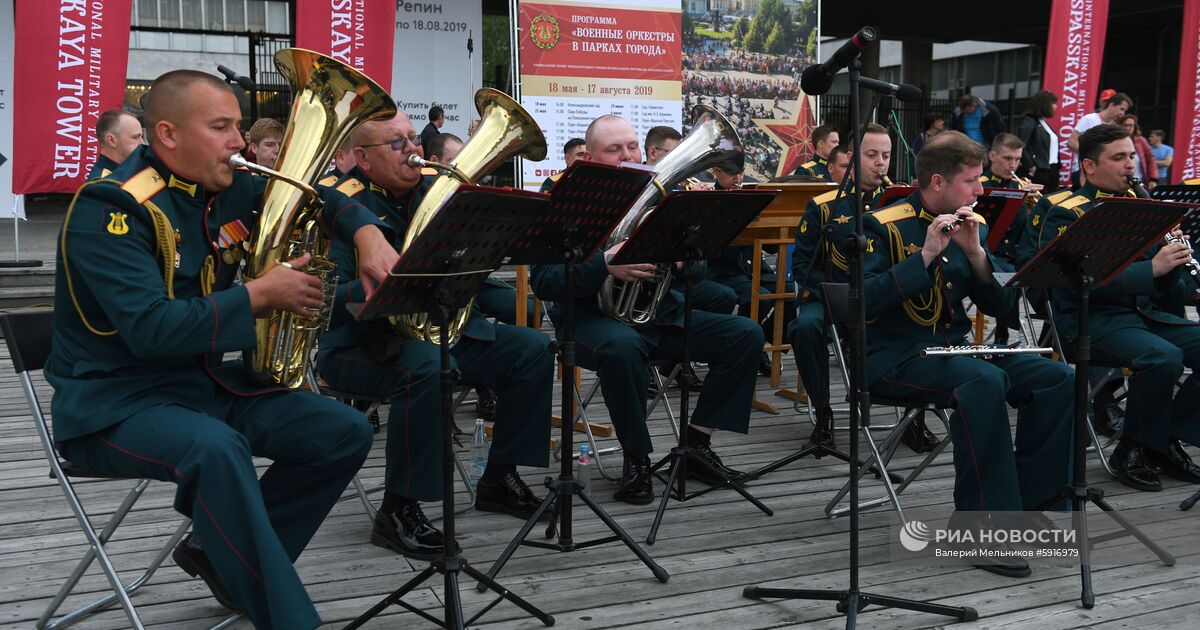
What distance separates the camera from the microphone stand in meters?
2.98

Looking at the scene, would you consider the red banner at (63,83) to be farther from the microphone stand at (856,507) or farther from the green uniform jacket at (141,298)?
the microphone stand at (856,507)

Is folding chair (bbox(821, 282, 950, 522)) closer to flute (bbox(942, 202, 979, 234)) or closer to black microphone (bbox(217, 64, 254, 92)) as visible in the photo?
flute (bbox(942, 202, 979, 234))

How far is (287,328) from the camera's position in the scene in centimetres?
307

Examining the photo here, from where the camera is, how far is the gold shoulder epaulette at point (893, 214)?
4043 millimetres

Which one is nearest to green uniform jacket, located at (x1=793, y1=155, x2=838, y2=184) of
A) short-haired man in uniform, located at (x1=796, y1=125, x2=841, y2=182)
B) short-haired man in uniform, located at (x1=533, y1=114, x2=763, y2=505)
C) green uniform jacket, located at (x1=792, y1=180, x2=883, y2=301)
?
short-haired man in uniform, located at (x1=796, y1=125, x2=841, y2=182)

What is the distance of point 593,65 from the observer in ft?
25.9

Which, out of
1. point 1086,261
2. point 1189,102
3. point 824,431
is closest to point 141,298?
point 1086,261

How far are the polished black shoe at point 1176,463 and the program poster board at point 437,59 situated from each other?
7513 mm

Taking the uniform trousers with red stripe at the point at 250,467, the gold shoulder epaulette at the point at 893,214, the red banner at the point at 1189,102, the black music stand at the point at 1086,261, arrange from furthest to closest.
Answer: the red banner at the point at 1189,102 → the gold shoulder epaulette at the point at 893,214 → the black music stand at the point at 1086,261 → the uniform trousers with red stripe at the point at 250,467

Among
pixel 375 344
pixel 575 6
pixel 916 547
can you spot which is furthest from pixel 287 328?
pixel 575 6

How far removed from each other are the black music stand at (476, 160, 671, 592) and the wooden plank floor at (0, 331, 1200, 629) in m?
0.14

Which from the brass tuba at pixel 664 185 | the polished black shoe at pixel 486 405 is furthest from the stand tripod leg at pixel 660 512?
the polished black shoe at pixel 486 405

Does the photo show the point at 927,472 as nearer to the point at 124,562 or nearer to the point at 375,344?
the point at 375,344

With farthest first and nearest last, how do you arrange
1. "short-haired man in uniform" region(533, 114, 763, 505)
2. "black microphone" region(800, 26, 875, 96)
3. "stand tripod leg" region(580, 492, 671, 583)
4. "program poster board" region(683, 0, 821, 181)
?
"program poster board" region(683, 0, 821, 181) → "short-haired man in uniform" region(533, 114, 763, 505) → "stand tripod leg" region(580, 492, 671, 583) → "black microphone" region(800, 26, 875, 96)
